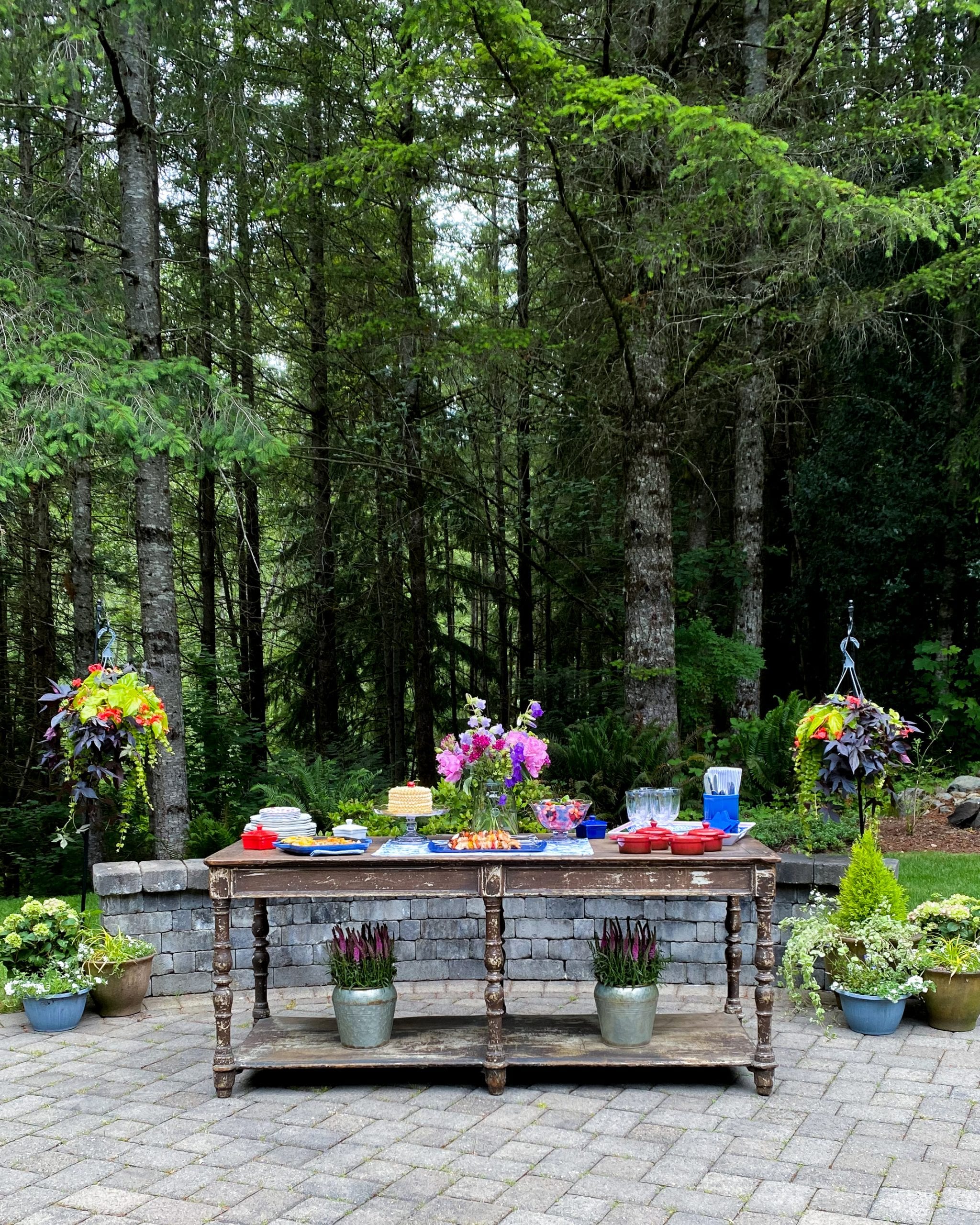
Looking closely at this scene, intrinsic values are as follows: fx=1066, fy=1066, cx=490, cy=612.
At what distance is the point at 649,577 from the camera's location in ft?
28.3

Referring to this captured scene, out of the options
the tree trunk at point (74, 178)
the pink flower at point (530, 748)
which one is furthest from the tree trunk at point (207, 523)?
the pink flower at point (530, 748)

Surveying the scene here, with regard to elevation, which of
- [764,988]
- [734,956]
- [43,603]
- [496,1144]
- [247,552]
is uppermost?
[247,552]

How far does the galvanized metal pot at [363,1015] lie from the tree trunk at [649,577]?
15.0 ft

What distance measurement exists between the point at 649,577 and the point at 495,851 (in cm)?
464

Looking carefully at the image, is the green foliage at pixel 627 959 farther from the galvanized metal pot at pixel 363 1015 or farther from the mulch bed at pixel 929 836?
the mulch bed at pixel 929 836

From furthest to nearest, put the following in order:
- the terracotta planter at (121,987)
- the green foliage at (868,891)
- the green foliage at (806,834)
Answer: the green foliage at (806,834)
the terracotta planter at (121,987)
the green foliage at (868,891)

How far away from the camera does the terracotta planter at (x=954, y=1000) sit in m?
4.82

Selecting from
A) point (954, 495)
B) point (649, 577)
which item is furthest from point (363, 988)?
point (954, 495)

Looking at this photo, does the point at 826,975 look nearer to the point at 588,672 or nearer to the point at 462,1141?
the point at 462,1141

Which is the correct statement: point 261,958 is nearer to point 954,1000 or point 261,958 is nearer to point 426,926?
point 426,926

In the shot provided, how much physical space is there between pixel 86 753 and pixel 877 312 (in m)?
7.46

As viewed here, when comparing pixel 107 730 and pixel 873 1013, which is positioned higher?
pixel 107 730

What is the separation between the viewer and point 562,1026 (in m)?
4.71

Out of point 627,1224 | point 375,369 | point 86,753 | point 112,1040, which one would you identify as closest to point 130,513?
point 375,369
